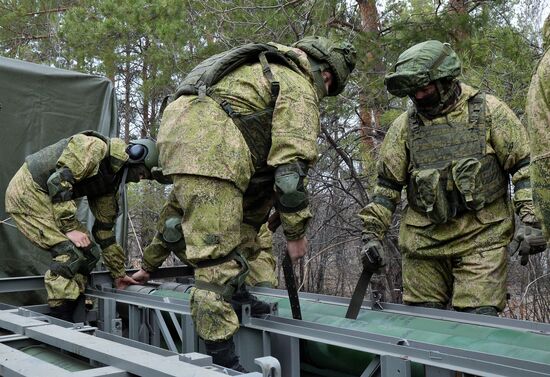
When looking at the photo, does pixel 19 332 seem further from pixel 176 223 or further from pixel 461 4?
pixel 461 4

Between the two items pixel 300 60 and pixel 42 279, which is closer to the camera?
pixel 300 60

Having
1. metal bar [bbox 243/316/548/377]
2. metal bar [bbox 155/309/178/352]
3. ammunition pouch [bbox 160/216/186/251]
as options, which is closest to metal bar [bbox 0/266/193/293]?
ammunition pouch [bbox 160/216/186/251]

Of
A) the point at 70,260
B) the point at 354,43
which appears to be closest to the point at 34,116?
the point at 70,260

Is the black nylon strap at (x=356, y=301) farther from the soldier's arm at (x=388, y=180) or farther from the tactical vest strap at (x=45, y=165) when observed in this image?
the tactical vest strap at (x=45, y=165)

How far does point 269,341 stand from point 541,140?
5.79 ft

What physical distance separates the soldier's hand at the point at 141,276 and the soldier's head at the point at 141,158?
709 millimetres

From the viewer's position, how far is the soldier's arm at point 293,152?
2.93m

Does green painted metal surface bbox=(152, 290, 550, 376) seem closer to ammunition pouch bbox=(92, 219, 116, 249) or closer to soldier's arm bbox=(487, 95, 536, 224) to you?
soldier's arm bbox=(487, 95, 536, 224)

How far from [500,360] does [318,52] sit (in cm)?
191

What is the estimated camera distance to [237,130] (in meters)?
3.10

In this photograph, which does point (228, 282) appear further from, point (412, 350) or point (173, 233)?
point (173, 233)

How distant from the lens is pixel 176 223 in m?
4.51

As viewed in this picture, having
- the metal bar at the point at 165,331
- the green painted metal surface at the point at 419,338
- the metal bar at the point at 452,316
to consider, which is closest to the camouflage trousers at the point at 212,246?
the green painted metal surface at the point at 419,338

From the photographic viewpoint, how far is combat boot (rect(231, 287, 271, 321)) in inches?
122
